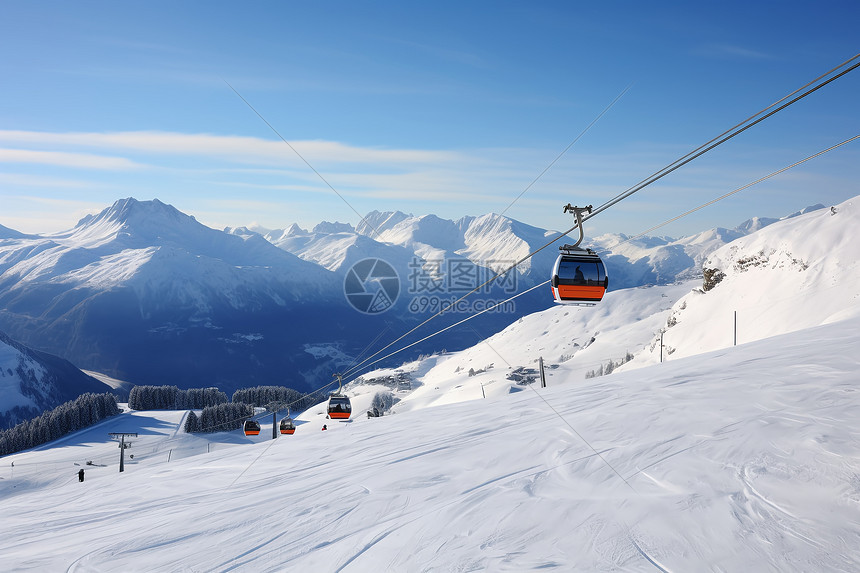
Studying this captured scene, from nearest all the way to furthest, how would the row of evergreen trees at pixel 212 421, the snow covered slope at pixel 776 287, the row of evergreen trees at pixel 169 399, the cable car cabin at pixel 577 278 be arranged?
the cable car cabin at pixel 577 278, the snow covered slope at pixel 776 287, the row of evergreen trees at pixel 212 421, the row of evergreen trees at pixel 169 399

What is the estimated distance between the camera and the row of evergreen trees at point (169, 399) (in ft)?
439

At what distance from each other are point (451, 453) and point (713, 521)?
6.83 m

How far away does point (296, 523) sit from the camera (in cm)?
991

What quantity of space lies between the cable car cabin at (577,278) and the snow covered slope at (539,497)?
353 centimetres

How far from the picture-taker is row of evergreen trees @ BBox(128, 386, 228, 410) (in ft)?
439

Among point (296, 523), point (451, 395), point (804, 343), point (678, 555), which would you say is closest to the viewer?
point (678, 555)

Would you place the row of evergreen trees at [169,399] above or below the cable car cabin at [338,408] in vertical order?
below

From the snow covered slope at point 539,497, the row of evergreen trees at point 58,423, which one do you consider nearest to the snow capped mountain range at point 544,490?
the snow covered slope at point 539,497

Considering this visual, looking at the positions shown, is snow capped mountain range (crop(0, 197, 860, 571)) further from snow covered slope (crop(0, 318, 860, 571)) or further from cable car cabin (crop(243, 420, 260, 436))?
cable car cabin (crop(243, 420, 260, 436))

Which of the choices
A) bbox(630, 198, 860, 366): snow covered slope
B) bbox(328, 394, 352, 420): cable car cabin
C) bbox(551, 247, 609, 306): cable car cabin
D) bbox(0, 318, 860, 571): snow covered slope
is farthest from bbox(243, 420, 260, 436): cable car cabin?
bbox(630, 198, 860, 366): snow covered slope

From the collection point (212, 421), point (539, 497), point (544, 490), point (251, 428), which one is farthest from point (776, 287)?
point (212, 421)

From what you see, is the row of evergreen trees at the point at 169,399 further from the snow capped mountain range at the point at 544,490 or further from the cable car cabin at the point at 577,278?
the cable car cabin at the point at 577,278

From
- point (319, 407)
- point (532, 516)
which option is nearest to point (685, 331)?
point (532, 516)

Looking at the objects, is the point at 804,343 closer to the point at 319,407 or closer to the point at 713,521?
the point at 713,521
